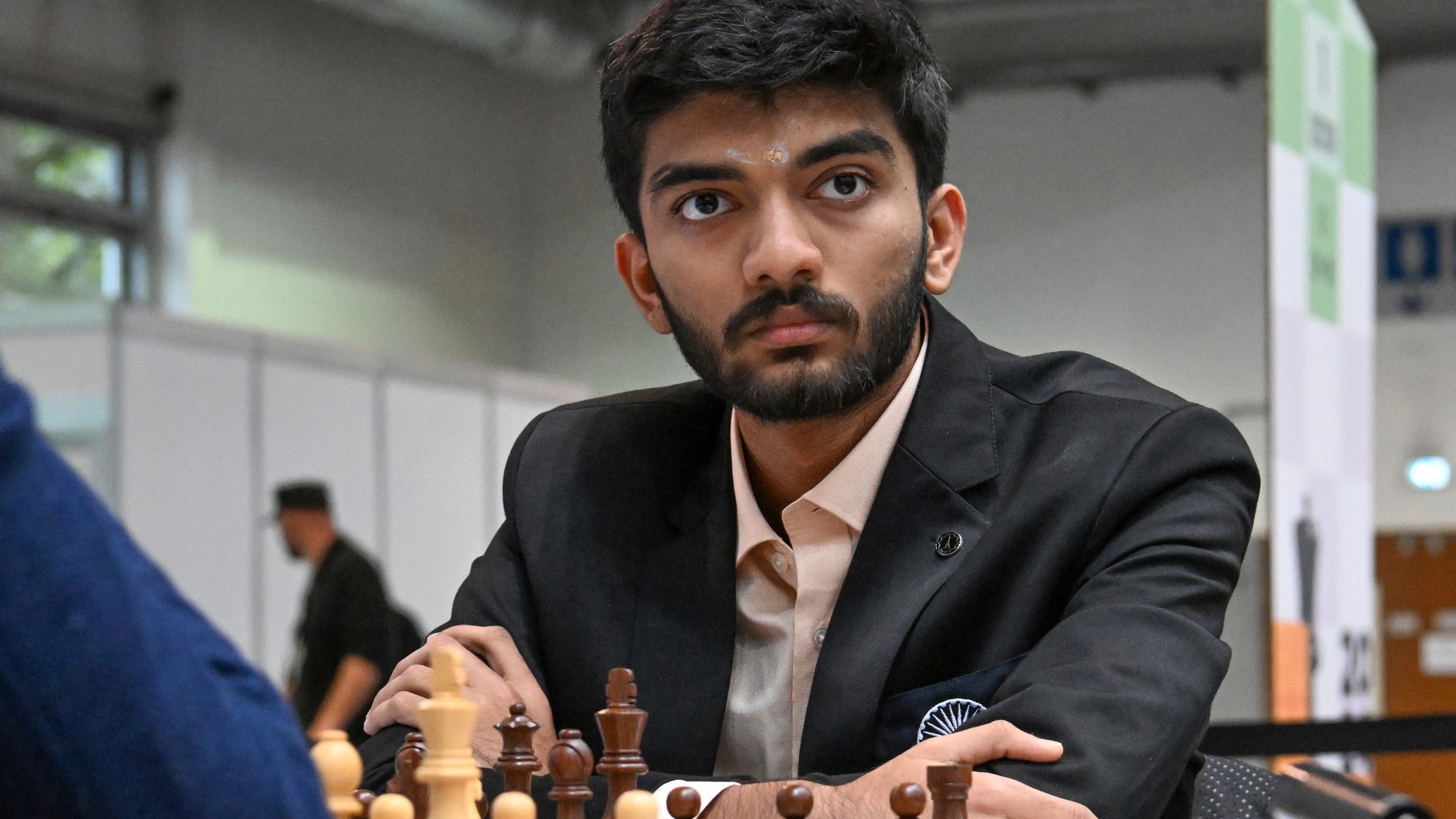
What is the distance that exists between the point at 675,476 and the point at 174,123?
26.8 feet

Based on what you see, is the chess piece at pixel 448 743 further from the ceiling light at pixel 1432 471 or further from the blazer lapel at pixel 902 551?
the ceiling light at pixel 1432 471

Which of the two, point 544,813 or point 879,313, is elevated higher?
point 879,313

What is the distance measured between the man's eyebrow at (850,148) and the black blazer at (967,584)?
0.24 meters

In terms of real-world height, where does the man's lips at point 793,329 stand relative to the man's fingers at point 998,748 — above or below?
above

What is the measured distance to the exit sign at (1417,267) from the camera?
964 centimetres

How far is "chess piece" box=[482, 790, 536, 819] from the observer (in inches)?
33.6

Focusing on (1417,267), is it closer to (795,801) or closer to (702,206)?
(702,206)

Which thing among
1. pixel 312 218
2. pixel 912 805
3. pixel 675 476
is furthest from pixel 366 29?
pixel 912 805

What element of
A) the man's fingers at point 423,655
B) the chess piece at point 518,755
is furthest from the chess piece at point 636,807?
the man's fingers at point 423,655

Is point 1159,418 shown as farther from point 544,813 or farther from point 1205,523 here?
point 544,813

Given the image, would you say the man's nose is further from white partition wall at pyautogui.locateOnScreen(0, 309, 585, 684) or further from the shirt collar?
white partition wall at pyautogui.locateOnScreen(0, 309, 585, 684)

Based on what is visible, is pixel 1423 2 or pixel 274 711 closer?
pixel 274 711

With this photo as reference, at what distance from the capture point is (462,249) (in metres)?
11.5

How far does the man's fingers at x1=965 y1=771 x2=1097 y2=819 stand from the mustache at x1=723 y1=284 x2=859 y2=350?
43 centimetres
